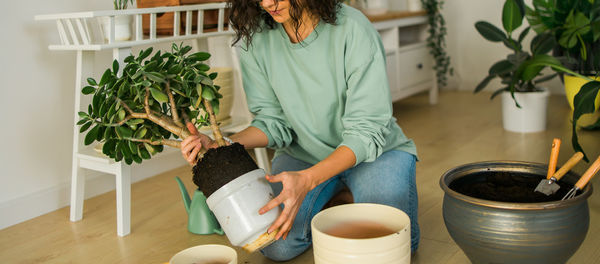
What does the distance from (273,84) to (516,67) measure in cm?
151

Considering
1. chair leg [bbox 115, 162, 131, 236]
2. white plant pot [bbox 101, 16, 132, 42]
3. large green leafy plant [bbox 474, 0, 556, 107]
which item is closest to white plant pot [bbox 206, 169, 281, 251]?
chair leg [bbox 115, 162, 131, 236]

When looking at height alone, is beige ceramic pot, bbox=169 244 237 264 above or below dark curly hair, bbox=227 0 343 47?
below

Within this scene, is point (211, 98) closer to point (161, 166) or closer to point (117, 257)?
point (117, 257)

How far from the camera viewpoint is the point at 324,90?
1.52 m

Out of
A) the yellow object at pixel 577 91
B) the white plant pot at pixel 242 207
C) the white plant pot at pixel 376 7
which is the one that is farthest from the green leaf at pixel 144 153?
the white plant pot at pixel 376 7

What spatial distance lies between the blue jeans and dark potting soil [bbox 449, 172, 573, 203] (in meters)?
0.21

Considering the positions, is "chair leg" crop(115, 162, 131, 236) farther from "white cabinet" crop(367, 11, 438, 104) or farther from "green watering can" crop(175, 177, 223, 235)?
"white cabinet" crop(367, 11, 438, 104)

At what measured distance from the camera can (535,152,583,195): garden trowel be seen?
122 centimetres

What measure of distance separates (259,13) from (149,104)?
41cm

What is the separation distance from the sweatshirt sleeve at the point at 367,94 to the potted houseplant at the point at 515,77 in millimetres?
1414

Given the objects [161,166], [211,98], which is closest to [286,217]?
[211,98]

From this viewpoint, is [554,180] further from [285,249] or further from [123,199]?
[123,199]

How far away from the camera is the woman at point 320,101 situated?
4.65 feet

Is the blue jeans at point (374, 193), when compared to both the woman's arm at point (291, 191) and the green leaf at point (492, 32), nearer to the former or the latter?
the woman's arm at point (291, 191)
